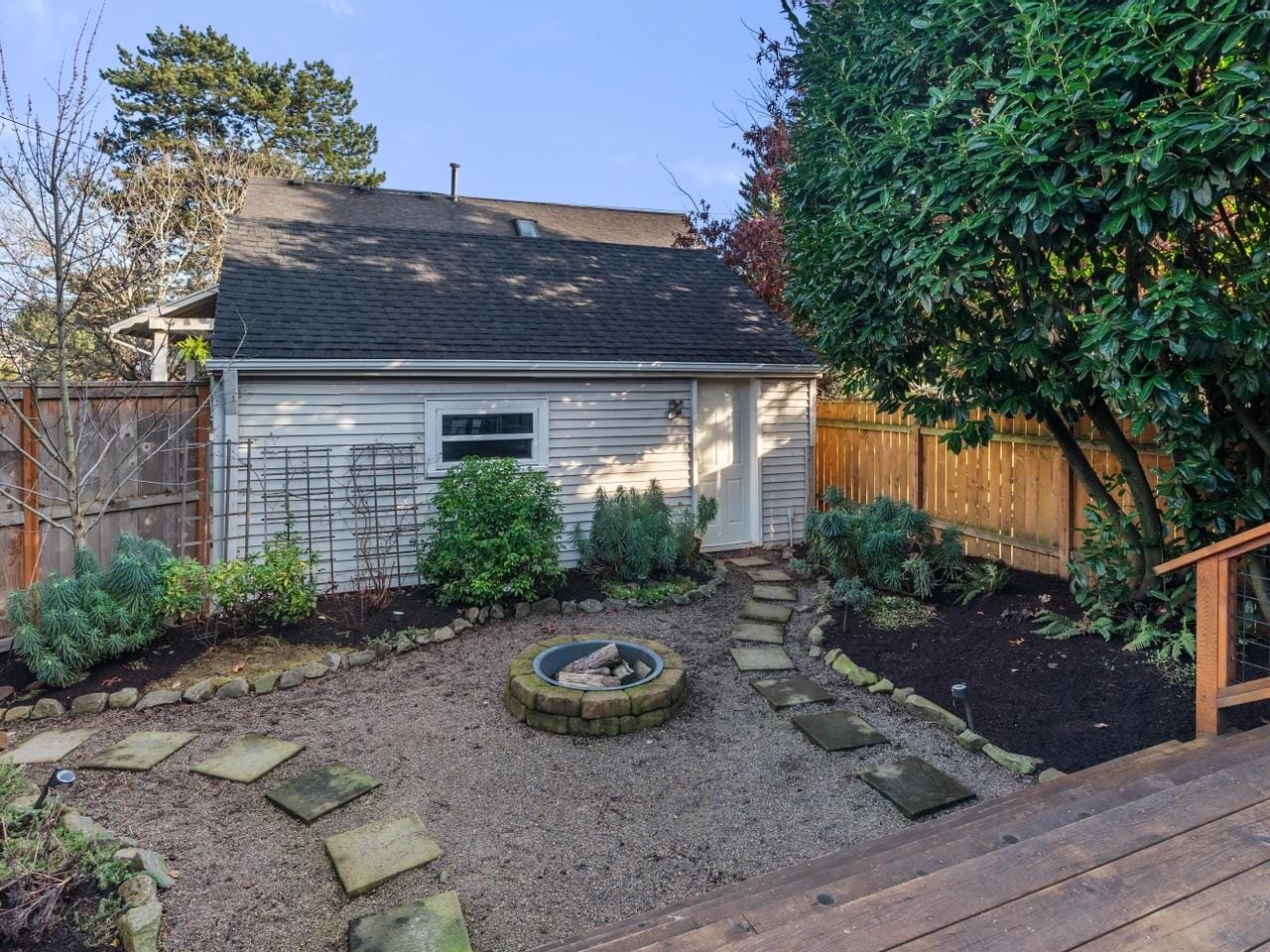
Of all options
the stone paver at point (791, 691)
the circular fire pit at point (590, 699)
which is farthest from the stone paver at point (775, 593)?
the circular fire pit at point (590, 699)

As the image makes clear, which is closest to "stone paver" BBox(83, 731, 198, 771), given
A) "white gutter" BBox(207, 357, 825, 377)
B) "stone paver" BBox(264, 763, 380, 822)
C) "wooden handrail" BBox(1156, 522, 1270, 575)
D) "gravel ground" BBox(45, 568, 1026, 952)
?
"gravel ground" BBox(45, 568, 1026, 952)

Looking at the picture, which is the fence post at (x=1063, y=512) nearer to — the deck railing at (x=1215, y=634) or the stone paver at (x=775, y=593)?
the stone paver at (x=775, y=593)

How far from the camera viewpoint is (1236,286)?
164 inches

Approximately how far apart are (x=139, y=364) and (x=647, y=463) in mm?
11154

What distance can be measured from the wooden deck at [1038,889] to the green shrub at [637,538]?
197 inches

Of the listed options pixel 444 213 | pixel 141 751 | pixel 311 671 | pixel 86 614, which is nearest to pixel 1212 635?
pixel 311 671

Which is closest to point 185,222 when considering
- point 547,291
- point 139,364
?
point 139,364

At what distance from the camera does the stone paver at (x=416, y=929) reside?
257 centimetres

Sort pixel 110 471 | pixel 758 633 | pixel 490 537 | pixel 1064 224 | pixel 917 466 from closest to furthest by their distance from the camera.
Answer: pixel 1064 224
pixel 110 471
pixel 758 633
pixel 490 537
pixel 917 466

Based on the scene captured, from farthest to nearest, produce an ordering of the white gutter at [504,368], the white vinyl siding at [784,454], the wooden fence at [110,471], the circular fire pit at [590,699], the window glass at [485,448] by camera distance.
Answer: the white vinyl siding at [784,454] → the window glass at [485,448] → the white gutter at [504,368] → the wooden fence at [110,471] → the circular fire pit at [590,699]

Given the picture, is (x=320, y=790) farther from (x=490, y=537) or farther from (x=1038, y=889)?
(x=1038, y=889)

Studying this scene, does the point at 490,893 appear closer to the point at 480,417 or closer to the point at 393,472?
the point at 393,472

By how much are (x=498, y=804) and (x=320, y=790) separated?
3.06 ft

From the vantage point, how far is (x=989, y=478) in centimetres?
736
